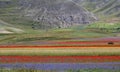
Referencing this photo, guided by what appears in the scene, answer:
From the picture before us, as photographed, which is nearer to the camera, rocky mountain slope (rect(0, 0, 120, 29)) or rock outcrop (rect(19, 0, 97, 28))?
rocky mountain slope (rect(0, 0, 120, 29))

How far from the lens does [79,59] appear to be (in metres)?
34.8

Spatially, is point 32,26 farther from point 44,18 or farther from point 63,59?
point 63,59

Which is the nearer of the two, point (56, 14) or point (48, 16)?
point (48, 16)

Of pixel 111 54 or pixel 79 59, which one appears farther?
pixel 111 54

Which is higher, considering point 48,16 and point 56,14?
point 56,14

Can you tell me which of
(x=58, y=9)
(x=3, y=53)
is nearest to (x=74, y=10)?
(x=58, y=9)

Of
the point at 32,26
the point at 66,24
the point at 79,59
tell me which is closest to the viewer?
the point at 79,59

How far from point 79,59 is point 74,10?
531ft

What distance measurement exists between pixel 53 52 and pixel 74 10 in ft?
504

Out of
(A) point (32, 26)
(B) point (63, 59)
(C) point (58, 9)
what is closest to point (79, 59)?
(B) point (63, 59)

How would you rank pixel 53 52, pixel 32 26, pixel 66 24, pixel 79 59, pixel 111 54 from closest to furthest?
pixel 79 59, pixel 111 54, pixel 53 52, pixel 32 26, pixel 66 24

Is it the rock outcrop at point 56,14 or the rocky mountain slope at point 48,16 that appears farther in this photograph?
the rock outcrop at point 56,14

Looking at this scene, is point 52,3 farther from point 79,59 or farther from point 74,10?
point 79,59

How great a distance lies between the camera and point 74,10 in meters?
196
